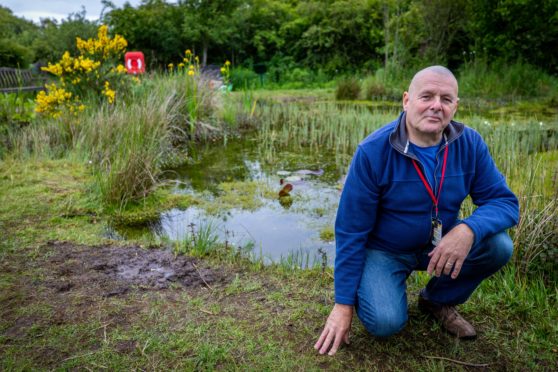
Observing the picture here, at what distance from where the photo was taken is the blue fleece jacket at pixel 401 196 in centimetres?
174

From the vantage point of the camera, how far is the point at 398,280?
187 cm

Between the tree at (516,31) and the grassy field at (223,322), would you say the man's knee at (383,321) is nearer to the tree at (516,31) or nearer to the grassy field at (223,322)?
the grassy field at (223,322)

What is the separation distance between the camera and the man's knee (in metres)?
1.75

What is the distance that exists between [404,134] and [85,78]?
5079mm

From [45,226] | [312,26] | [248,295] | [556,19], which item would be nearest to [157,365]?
[248,295]

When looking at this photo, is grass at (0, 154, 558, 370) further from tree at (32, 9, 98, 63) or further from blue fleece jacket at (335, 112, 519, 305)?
tree at (32, 9, 98, 63)

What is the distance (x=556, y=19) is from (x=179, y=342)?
11.7 m

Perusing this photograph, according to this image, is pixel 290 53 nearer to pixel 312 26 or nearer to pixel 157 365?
pixel 312 26

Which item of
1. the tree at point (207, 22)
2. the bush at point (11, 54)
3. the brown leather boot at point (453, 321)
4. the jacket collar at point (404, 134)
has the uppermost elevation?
the tree at point (207, 22)

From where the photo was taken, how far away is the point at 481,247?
1.79 m

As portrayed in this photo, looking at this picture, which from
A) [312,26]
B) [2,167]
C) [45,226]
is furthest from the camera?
[312,26]

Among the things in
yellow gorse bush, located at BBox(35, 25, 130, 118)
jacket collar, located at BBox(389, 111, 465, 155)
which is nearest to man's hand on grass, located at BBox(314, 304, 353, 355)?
jacket collar, located at BBox(389, 111, 465, 155)

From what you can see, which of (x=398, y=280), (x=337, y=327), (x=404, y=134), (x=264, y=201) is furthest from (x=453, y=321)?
(x=264, y=201)

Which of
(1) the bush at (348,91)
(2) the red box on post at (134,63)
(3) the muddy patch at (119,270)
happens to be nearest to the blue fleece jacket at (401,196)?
(3) the muddy patch at (119,270)
